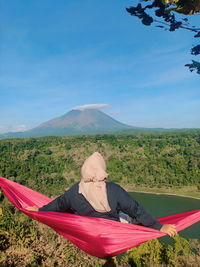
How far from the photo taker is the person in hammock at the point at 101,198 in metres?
2.47

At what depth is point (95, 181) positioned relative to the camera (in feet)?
8.25

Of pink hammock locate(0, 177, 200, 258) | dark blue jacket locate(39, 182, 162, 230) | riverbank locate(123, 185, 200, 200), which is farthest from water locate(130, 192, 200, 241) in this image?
dark blue jacket locate(39, 182, 162, 230)

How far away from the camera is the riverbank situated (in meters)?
37.8

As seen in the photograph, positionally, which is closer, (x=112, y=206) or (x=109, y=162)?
(x=112, y=206)

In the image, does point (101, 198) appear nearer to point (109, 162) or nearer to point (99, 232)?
point (99, 232)

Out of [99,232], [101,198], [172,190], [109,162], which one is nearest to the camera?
[101,198]

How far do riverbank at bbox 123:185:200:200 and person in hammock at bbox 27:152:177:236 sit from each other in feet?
121

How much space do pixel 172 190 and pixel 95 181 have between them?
40.4 m

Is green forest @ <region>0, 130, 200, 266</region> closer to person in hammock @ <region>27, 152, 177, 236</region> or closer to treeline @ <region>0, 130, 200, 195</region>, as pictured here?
treeline @ <region>0, 130, 200, 195</region>

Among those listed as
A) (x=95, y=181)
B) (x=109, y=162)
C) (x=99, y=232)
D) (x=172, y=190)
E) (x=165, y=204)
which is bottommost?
(x=165, y=204)

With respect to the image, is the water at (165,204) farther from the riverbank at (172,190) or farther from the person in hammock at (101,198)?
the person in hammock at (101,198)

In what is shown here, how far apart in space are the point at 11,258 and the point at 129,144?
57357 mm

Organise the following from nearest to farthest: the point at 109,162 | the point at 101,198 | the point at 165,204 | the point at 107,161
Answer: the point at 101,198, the point at 165,204, the point at 109,162, the point at 107,161

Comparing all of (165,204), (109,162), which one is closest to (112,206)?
(165,204)
